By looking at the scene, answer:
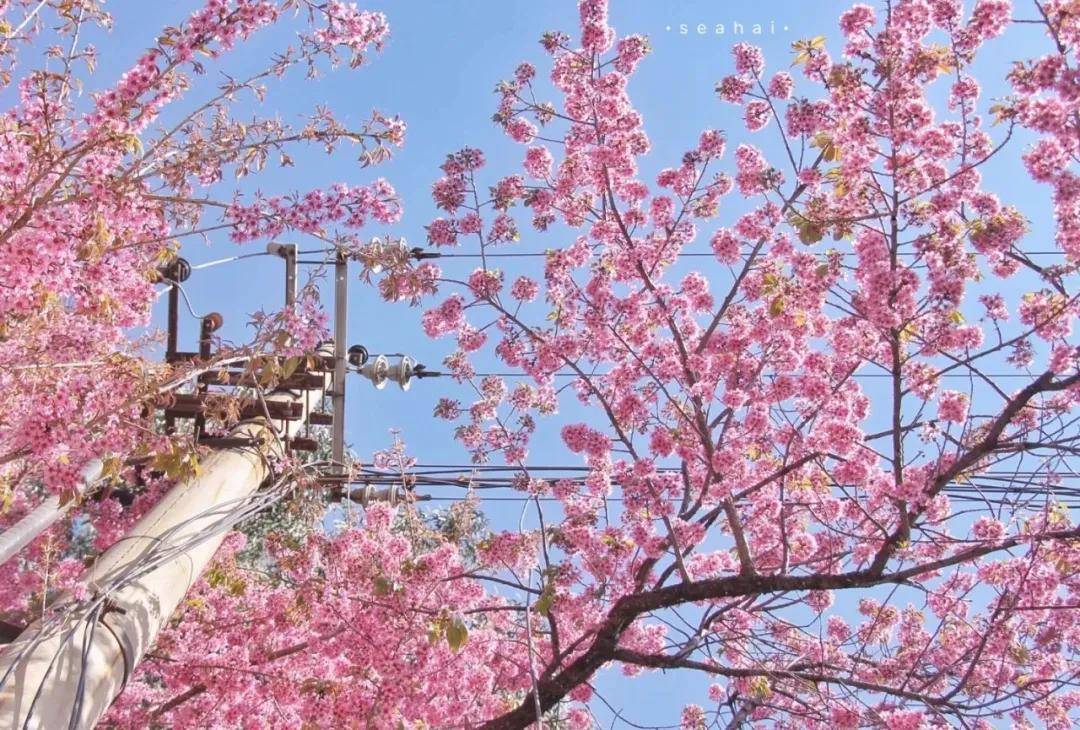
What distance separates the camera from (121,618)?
378 cm

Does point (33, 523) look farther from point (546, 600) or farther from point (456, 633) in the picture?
point (546, 600)

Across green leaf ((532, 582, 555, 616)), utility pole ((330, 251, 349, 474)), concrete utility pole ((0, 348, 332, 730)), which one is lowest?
concrete utility pole ((0, 348, 332, 730))

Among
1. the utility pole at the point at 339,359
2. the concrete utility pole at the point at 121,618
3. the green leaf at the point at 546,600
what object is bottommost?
the concrete utility pole at the point at 121,618

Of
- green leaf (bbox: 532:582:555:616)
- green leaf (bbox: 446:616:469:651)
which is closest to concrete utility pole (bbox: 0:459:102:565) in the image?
green leaf (bbox: 446:616:469:651)

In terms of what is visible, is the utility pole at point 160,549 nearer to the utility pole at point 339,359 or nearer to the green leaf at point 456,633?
the utility pole at point 339,359

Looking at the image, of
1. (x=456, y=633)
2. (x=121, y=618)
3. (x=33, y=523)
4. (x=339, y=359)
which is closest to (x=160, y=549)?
(x=121, y=618)

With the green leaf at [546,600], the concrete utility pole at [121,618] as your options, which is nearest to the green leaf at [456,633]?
the green leaf at [546,600]

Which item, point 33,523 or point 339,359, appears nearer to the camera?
Result: point 33,523

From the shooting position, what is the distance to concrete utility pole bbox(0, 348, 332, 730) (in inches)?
129

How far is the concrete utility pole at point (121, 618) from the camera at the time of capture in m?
3.27

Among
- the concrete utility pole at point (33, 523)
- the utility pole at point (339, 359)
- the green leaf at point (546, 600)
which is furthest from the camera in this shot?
the utility pole at point (339, 359)

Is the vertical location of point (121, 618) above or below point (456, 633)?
below

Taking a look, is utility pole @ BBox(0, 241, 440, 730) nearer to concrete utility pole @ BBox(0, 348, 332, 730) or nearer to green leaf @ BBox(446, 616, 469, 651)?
concrete utility pole @ BBox(0, 348, 332, 730)

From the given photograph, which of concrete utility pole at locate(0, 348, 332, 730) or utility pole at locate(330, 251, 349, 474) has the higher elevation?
utility pole at locate(330, 251, 349, 474)
